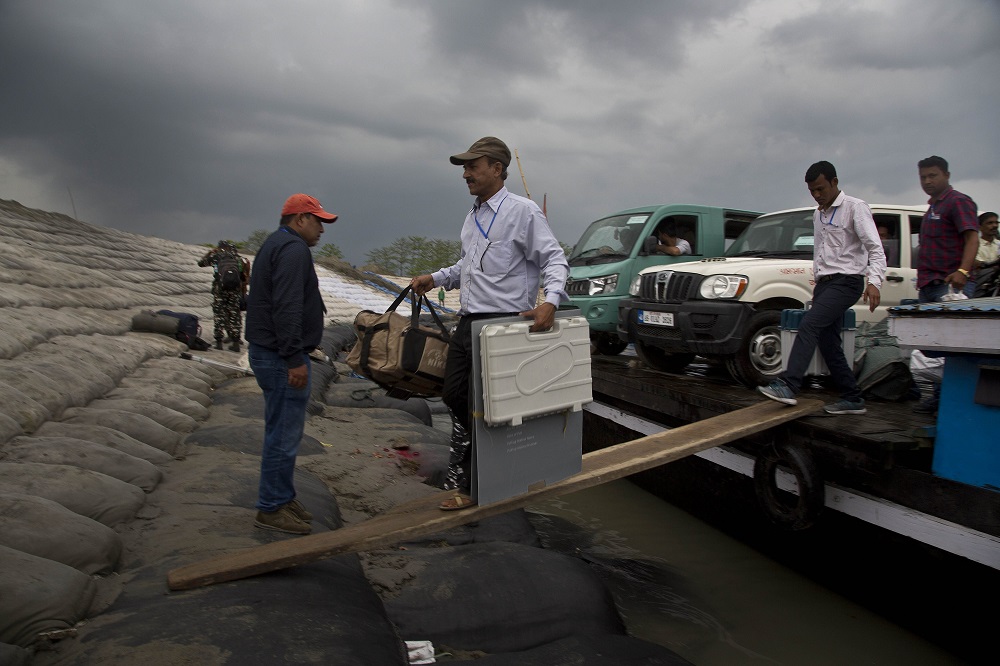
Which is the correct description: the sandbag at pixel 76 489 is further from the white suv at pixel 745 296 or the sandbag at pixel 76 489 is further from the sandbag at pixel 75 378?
the white suv at pixel 745 296

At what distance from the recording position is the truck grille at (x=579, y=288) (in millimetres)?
7457

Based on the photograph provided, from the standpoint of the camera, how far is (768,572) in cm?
454

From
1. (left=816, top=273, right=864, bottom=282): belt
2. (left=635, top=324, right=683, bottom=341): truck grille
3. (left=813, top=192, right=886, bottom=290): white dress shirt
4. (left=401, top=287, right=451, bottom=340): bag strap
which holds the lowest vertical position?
→ (left=635, top=324, right=683, bottom=341): truck grille

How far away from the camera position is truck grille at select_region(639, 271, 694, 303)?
5641mm

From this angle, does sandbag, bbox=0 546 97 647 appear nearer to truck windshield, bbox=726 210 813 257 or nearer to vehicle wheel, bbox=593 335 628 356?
truck windshield, bbox=726 210 813 257

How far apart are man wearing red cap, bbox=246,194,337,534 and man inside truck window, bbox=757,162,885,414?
264 centimetres

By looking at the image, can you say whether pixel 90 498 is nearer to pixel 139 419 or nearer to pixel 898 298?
pixel 139 419

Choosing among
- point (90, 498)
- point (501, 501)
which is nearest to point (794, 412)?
point (501, 501)

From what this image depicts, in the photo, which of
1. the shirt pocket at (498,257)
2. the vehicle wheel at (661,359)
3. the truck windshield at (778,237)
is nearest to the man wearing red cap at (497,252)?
the shirt pocket at (498,257)

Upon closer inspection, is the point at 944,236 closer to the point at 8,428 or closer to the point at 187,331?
the point at 8,428

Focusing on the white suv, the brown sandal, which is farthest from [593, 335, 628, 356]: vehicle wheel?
the brown sandal

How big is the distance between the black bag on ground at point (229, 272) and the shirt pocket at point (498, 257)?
23.2ft

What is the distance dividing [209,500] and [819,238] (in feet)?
12.3

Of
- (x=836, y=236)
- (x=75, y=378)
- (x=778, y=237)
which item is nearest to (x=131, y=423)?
(x=75, y=378)
